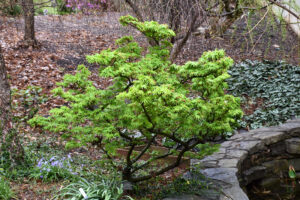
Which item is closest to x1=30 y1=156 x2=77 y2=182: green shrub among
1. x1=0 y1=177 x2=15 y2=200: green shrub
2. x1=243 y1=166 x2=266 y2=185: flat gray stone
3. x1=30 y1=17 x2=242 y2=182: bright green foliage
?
x1=0 y1=177 x2=15 y2=200: green shrub

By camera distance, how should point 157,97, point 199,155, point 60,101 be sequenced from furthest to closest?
1. point 60,101
2. point 199,155
3. point 157,97

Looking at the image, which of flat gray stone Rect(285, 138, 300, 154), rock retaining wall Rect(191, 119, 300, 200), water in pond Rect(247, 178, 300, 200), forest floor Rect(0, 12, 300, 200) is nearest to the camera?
rock retaining wall Rect(191, 119, 300, 200)

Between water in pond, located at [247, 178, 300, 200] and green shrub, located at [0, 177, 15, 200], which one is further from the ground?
green shrub, located at [0, 177, 15, 200]

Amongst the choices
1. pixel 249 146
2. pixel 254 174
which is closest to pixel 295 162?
pixel 254 174

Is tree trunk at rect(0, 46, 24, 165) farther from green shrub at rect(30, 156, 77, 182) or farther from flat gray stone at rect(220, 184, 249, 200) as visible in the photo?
flat gray stone at rect(220, 184, 249, 200)

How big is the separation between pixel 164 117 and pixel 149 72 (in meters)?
0.56

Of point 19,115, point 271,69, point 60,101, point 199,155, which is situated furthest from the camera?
point 271,69

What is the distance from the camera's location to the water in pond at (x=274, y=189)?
524 centimetres

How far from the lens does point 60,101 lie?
6.86 meters

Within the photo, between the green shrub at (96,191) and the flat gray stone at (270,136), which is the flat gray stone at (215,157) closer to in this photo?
the flat gray stone at (270,136)

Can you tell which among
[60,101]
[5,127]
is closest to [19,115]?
[60,101]

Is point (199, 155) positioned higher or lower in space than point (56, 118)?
lower

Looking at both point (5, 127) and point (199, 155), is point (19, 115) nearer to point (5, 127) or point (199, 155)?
point (5, 127)

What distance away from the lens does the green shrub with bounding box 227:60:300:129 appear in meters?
6.76
